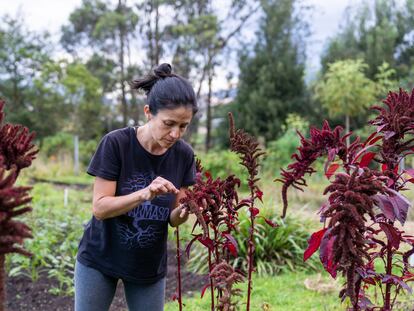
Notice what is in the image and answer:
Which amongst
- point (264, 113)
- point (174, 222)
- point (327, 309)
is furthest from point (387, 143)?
point (264, 113)

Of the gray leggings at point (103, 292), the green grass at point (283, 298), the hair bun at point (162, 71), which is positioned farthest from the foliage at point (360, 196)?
the green grass at point (283, 298)

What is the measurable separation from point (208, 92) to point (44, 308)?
903 inches

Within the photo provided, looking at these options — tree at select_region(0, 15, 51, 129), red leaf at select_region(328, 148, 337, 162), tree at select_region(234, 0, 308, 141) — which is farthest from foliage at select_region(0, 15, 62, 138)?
red leaf at select_region(328, 148, 337, 162)

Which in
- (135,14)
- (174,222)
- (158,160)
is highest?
(135,14)

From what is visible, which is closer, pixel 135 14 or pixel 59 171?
pixel 59 171

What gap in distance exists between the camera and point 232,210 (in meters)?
1.89

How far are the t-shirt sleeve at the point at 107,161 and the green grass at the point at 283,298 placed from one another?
200 cm

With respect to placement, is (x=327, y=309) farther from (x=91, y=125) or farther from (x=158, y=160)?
(x=91, y=125)

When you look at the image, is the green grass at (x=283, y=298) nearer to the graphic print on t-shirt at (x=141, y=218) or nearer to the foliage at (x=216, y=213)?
the graphic print on t-shirt at (x=141, y=218)

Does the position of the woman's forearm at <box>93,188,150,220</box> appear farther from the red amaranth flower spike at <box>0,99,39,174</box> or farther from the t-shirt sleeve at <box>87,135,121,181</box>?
the red amaranth flower spike at <box>0,99,39,174</box>

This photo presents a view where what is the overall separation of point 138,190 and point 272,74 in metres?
19.8

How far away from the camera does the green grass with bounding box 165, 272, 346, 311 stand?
13.2ft

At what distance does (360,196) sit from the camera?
1.18 m

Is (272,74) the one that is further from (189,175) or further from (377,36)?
(189,175)
